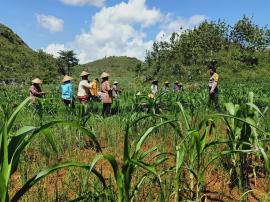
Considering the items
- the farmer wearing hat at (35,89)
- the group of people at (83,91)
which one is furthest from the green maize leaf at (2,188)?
the farmer wearing hat at (35,89)

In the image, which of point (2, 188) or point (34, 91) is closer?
point (2, 188)

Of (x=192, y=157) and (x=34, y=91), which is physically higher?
(x=34, y=91)

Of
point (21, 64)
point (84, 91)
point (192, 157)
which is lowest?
point (192, 157)

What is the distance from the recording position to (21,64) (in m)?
42.4

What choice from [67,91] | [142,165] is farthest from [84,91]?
[142,165]

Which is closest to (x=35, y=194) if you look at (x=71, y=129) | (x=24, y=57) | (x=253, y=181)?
(x=253, y=181)

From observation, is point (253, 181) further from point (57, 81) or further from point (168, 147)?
point (57, 81)

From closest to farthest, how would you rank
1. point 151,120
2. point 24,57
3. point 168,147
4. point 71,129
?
point 168,147 < point 71,129 < point 151,120 < point 24,57

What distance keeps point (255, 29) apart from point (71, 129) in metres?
38.3

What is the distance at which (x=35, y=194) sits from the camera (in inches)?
126

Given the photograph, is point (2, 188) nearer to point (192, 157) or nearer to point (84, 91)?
point (192, 157)

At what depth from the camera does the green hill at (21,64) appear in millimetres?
37375

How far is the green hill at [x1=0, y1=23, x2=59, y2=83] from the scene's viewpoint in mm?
37375

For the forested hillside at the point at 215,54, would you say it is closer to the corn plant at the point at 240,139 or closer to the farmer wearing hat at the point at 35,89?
the farmer wearing hat at the point at 35,89
